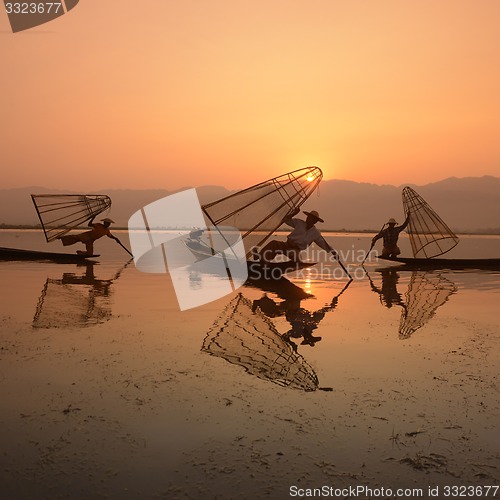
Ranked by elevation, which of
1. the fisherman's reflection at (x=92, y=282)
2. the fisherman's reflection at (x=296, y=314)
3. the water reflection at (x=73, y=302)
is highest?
the water reflection at (x=73, y=302)

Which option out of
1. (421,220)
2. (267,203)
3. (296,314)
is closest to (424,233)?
(421,220)

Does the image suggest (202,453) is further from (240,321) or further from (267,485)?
(240,321)

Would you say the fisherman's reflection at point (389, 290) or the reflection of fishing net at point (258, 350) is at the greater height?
the reflection of fishing net at point (258, 350)

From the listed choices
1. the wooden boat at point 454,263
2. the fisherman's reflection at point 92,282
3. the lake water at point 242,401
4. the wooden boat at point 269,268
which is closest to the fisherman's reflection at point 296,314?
the lake water at point 242,401

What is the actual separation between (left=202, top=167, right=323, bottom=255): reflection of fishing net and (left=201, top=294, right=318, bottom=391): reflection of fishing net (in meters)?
8.16

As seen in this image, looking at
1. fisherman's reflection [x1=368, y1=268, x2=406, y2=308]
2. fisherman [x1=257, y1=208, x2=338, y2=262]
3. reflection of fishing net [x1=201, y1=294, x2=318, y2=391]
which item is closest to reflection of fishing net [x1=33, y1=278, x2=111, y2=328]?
reflection of fishing net [x1=201, y1=294, x2=318, y2=391]

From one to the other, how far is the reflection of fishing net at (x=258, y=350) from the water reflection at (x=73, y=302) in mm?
2609

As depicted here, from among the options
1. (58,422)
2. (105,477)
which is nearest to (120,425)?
(58,422)

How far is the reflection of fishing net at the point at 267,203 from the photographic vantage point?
59.5 ft

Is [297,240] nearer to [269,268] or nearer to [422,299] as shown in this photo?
[269,268]

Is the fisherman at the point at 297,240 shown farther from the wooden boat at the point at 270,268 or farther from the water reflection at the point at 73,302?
the water reflection at the point at 73,302

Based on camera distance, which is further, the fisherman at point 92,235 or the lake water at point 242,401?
the fisherman at point 92,235

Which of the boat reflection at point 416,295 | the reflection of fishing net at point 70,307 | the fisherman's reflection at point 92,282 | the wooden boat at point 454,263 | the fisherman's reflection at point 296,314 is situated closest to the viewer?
the fisherman's reflection at point 296,314

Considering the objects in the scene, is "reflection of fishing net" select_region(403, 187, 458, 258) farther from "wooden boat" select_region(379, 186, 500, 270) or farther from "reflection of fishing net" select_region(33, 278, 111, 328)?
"reflection of fishing net" select_region(33, 278, 111, 328)
